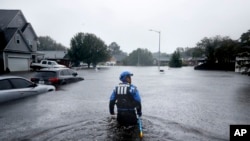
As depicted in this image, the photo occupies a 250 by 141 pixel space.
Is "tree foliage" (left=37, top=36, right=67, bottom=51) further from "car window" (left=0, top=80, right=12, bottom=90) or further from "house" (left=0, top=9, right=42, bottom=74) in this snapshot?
"car window" (left=0, top=80, right=12, bottom=90)

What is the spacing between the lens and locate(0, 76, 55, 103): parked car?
752cm

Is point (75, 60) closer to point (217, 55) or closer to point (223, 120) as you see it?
point (217, 55)

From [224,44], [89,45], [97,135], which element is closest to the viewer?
[97,135]

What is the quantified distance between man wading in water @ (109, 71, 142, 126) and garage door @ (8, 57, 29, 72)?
89.4 feet

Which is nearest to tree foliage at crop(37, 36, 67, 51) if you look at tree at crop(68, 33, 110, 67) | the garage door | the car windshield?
tree at crop(68, 33, 110, 67)

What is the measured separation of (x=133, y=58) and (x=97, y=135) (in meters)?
92.1

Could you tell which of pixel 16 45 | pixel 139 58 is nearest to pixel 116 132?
pixel 16 45

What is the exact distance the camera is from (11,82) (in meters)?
7.95

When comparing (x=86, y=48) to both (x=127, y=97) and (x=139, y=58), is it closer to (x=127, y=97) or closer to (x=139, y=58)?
(x=139, y=58)

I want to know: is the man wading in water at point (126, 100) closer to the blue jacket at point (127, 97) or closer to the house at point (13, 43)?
the blue jacket at point (127, 97)

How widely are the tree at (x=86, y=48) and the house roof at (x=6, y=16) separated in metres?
22.9

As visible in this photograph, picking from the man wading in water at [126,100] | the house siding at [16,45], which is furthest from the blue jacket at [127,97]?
the house siding at [16,45]

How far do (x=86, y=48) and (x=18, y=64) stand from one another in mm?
26267

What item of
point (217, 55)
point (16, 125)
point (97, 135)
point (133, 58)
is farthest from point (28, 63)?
point (133, 58)
